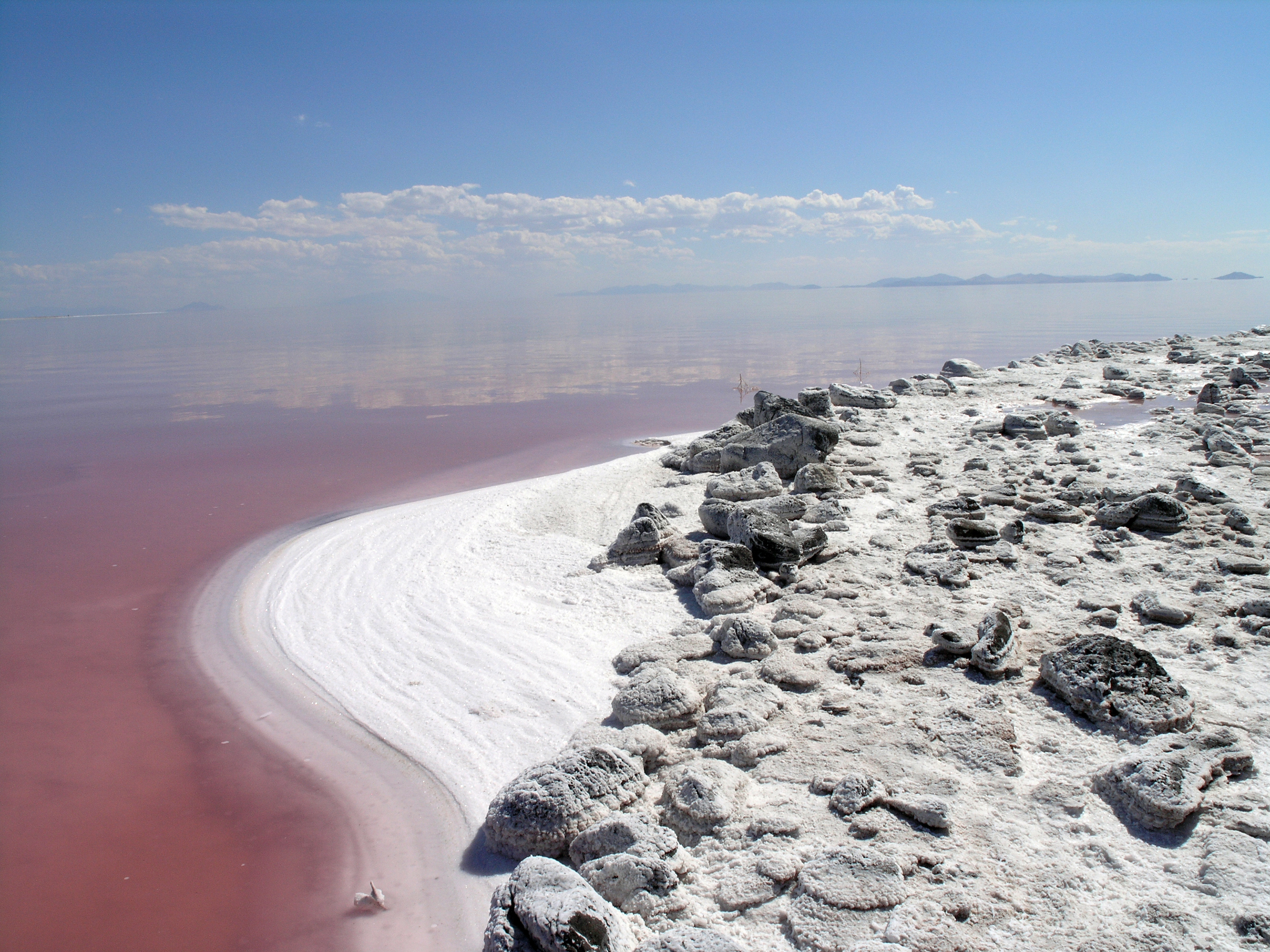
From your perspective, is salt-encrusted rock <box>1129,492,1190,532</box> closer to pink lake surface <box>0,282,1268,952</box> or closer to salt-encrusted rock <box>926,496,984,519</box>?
salt-encrusted rock <box>926,496,984,519</box>

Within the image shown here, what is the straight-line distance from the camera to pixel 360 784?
4516 mm

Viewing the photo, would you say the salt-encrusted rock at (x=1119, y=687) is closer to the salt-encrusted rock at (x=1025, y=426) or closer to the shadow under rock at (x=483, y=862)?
the shadow under rock at (x=483, y=862)

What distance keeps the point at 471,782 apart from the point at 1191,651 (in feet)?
15.7

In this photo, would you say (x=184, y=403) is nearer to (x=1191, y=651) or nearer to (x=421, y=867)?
(x=421, y=867)

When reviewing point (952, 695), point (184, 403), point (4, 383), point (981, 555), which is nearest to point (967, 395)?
point (981, 555)

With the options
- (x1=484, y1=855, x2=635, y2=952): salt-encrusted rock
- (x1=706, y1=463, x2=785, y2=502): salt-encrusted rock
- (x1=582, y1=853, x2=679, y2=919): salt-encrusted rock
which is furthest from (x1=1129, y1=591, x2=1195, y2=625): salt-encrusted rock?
(x1=484, y1=855, x2=635, y2=952): salt-encrusted rock

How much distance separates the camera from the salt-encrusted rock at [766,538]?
264 inches

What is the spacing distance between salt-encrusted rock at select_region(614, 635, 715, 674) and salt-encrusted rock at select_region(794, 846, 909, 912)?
2.15 meters

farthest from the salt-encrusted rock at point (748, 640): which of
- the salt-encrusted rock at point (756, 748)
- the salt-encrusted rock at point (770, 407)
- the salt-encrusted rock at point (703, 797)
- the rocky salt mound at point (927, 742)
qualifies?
the salt-encrusted rock at point (770, 407)

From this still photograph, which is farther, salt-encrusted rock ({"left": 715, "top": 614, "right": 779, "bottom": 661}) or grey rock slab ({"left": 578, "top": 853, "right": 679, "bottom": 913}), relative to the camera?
salt-encrusted rock ({"left": 715, "top": 614, "right": 779, "bottom": 661})

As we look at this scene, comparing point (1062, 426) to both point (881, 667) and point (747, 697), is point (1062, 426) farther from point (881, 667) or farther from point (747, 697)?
point (747, 697)

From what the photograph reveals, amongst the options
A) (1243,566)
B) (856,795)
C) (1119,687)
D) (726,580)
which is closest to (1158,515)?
(1243,566)

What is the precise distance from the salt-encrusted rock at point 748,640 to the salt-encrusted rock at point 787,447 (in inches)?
179

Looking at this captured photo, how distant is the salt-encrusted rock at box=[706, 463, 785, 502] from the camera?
349 inches
